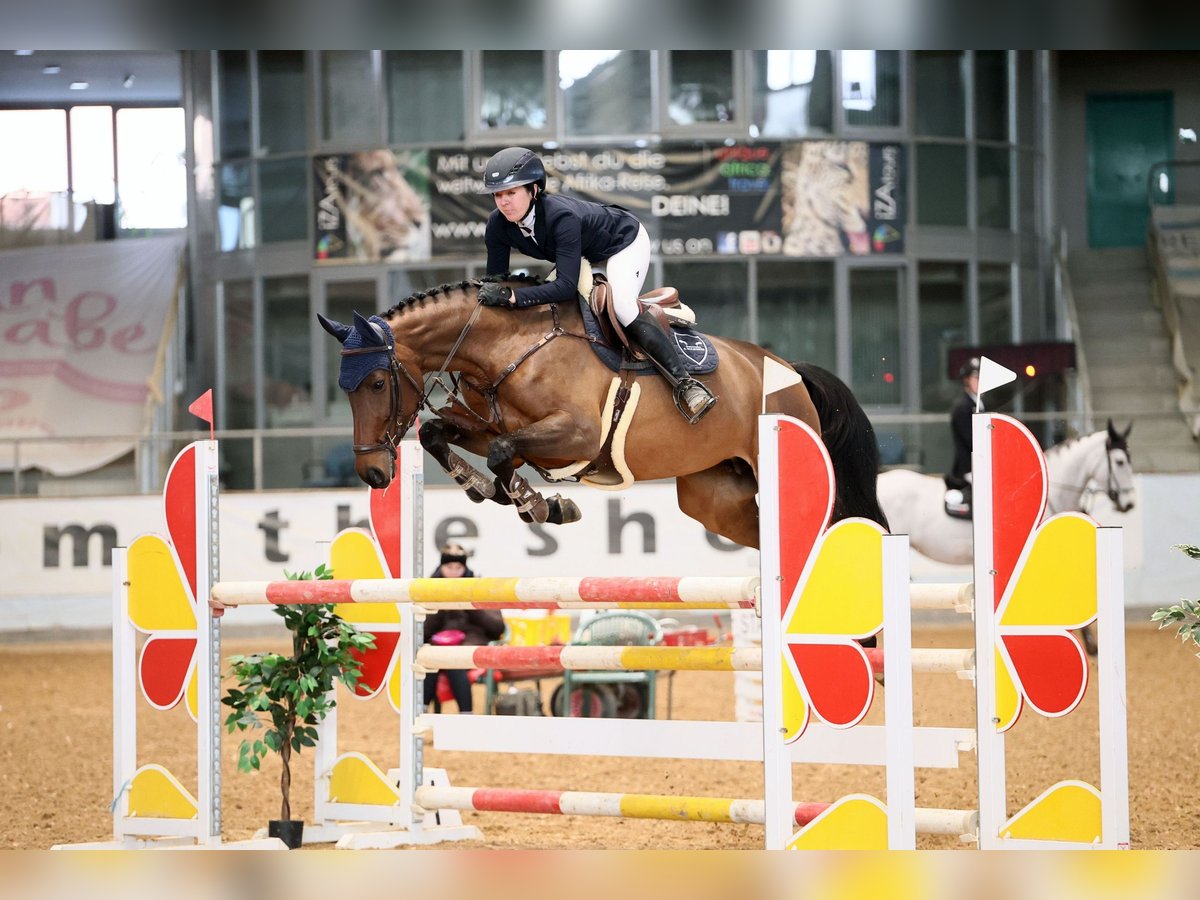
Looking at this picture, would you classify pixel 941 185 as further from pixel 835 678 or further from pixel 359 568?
pixel 835 678

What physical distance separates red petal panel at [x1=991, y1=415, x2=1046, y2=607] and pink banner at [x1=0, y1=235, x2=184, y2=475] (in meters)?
11.2

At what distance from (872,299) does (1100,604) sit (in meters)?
10.5

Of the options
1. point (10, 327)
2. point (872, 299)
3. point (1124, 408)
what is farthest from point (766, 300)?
point (10, 327)

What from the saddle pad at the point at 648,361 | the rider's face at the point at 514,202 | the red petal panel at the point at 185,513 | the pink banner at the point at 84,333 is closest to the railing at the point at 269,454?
the pink banner at the point at 84,333

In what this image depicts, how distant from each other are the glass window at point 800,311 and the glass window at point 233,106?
573 centimetres

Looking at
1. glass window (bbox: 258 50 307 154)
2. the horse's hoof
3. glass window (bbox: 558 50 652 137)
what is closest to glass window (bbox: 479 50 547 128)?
glass window (bbox: 558 50 652 137)

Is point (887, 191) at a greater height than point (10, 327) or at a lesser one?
greater

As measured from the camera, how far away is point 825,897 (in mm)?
799

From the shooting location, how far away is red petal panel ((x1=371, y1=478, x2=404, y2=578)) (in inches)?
174

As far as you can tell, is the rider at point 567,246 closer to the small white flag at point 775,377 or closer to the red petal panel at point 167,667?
the small white flag at point 775,377

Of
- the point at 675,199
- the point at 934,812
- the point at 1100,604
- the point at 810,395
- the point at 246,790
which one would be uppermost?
the point at 675,199

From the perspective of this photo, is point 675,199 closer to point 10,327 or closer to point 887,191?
point 887,191

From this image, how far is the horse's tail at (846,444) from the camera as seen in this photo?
436 centimetres

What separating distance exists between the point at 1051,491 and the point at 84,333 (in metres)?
10.1
